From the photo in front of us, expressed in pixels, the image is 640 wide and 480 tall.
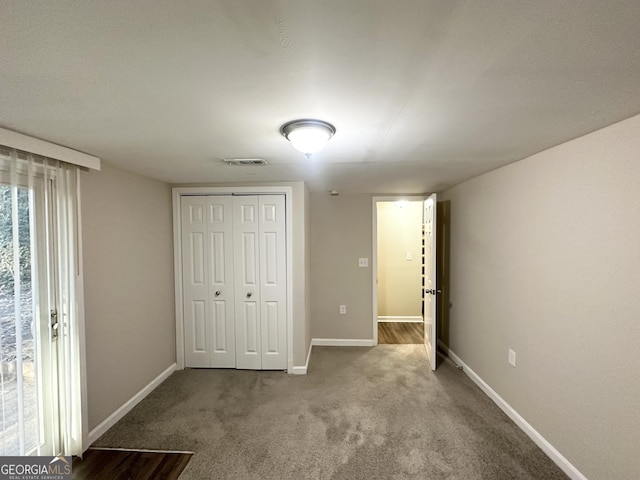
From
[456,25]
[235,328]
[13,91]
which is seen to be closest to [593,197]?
[456,25]

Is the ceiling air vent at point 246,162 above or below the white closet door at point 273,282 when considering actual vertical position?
above

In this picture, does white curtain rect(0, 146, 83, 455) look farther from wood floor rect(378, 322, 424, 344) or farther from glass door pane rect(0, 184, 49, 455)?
wood floor rect(378, 322, 424, 344)

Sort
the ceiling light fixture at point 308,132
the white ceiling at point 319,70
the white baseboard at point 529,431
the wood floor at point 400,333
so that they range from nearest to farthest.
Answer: the white ceiling at point 319,70 → the ceiling light fixture at point 308,132 → the white baseboard at point 529,431 → the wood floor at point 400,333

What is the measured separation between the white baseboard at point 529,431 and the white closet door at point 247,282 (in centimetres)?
240

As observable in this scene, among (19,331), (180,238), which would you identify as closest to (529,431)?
(19,331)

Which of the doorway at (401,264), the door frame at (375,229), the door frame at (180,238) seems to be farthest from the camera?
the doorway at (401,264)

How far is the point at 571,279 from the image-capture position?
1.79 metres

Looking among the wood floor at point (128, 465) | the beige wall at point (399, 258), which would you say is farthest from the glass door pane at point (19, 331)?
the beige wall at point (399, 258)

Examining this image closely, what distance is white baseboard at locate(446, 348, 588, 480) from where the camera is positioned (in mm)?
1770

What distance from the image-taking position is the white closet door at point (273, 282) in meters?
3.20

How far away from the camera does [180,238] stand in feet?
10.7

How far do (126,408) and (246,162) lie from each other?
2.44 metres

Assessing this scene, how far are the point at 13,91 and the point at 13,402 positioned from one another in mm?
1736

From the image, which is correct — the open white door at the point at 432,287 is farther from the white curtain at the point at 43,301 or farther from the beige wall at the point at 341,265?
the white curtain at the point at 43,301
